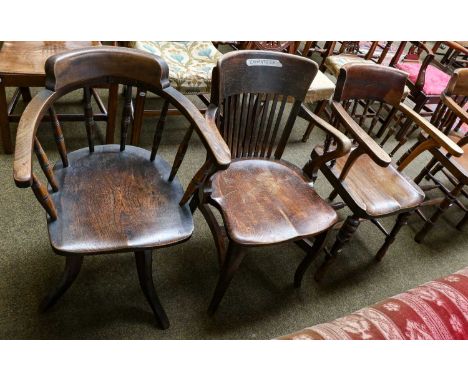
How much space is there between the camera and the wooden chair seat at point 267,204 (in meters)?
1.23

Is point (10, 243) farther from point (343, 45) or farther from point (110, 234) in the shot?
point (343, 45)

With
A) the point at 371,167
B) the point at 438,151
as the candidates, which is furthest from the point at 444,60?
the point at 371,167

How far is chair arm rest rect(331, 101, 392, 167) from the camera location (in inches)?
51.4

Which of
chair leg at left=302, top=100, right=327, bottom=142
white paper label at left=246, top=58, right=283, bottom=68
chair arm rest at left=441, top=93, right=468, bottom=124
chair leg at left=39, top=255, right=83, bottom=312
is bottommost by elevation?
chair leg at left=39, top=255, right=83, bottom=312

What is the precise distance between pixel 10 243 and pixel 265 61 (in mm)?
1364

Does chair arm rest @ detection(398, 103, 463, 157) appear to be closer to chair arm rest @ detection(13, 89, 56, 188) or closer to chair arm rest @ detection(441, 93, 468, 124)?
chair arm rest @ detection(441, 93, 468, 124)

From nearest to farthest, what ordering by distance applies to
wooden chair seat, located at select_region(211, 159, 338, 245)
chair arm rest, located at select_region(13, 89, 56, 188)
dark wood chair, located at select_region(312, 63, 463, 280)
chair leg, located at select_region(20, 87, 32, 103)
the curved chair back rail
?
chair arm rest, located at select_region(13, 89, 56, 188) < the curved chair back rail < wooden chair seat, located at select_region(211, 159, 338, 245) < dark wood chair, located at select_region(312, 63, 463, 280) < chair leg, located at select_region(20, 87, 32, 103)

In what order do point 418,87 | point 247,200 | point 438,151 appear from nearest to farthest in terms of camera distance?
point 247,200, point 438,151, point 418,87

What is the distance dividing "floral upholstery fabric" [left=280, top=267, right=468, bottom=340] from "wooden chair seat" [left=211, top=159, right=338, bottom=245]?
369mm

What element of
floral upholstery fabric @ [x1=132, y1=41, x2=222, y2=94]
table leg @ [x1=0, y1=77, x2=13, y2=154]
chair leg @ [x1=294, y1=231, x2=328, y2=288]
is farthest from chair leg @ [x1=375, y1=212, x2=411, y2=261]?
table leg @ [x1=0, y1=77, x2=13, y2=154]

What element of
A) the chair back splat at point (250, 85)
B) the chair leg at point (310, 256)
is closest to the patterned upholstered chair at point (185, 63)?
Result: the chair back splat at point (250, 85)

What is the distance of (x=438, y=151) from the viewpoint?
185 centimetres

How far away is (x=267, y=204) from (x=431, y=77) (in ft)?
6.62

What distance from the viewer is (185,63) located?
1.91 metres
